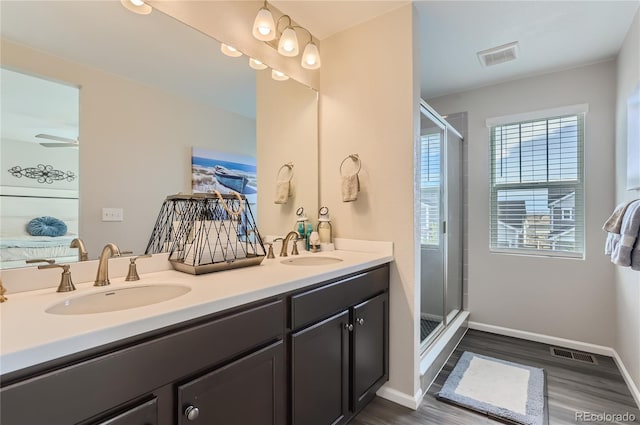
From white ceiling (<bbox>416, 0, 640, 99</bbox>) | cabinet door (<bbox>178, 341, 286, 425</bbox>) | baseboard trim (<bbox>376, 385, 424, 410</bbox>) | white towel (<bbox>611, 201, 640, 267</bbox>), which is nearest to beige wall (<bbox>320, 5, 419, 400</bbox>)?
baseboard trim (<bbox>376, 385, 424, 410</bbox>)

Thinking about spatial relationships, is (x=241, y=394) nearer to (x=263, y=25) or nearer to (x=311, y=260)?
(x=311, y=260)

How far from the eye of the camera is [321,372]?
1.41 meters

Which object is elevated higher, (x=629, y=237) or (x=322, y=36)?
(x=322, y=36)

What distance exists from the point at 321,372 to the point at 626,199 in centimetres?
236

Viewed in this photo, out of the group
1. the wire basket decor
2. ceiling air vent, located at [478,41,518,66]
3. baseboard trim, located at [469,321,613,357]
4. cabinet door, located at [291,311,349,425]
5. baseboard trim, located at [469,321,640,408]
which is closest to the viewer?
cabinet door, located at [291,311,349,425]

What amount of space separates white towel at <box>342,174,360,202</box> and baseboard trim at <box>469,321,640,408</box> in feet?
6.92

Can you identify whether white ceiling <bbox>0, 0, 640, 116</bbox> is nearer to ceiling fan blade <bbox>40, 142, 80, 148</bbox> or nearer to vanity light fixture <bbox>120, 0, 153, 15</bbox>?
vanity light fixture <bbox>120, 0, 153, 15</bbox>

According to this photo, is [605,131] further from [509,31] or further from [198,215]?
[198,215]

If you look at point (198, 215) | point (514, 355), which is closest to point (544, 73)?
point (514, 355)

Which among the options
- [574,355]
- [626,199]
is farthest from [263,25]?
[574,355]

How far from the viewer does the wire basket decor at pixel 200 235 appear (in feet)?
4.61

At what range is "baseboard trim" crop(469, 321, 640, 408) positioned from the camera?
216 cm

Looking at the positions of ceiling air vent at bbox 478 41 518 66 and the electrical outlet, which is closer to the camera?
the electrical outlet
